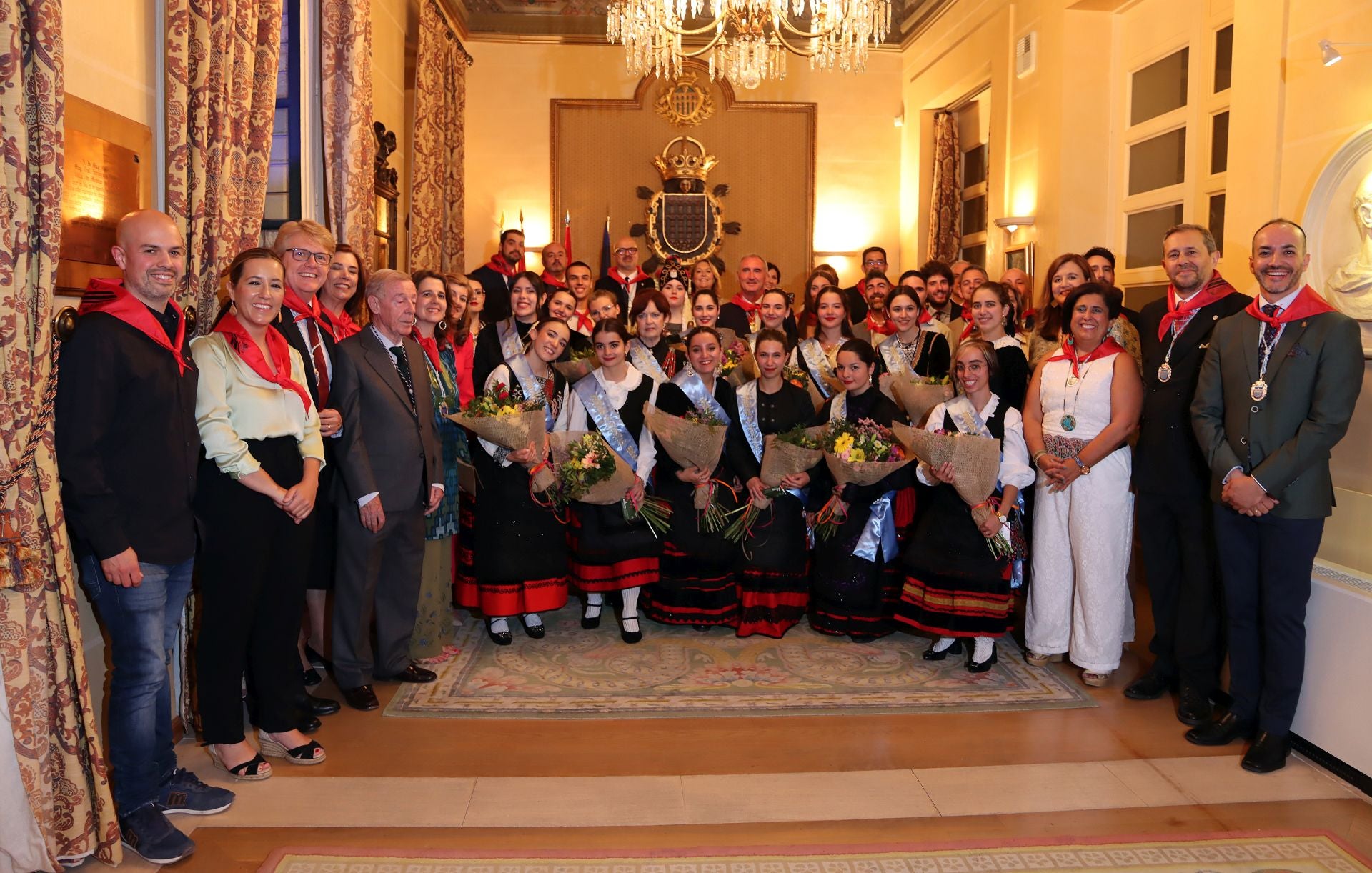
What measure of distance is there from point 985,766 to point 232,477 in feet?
8.33

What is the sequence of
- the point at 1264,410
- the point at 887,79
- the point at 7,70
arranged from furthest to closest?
1. the point at 887,79
2. the point at 1264,410
3. the point at 7,70

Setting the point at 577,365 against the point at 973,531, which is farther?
the point at 577,365

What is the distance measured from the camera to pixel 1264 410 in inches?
126

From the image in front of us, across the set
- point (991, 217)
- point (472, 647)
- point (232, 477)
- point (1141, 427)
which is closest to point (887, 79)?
point (991, 217)

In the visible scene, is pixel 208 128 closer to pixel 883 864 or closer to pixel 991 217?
pixel 883 864

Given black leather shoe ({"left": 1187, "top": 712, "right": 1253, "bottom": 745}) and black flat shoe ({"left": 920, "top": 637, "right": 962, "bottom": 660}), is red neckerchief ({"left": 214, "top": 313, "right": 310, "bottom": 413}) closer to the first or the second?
black flat shoe ({"left": 920, "top": 637, "right": 962, "bottom": 660})

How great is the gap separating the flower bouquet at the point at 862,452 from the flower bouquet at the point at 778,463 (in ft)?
0.19

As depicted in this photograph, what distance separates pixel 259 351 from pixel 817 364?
2.90 meters

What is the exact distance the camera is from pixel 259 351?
9.72 feet

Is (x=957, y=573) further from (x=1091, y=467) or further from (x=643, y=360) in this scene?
(x=643, y=360)

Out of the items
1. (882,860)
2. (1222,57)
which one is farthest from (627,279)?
(882,860)

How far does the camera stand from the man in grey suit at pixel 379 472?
3527 mm

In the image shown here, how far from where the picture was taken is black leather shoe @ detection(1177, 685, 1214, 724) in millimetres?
3584

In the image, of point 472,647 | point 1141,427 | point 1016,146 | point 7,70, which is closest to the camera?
point 7,70
